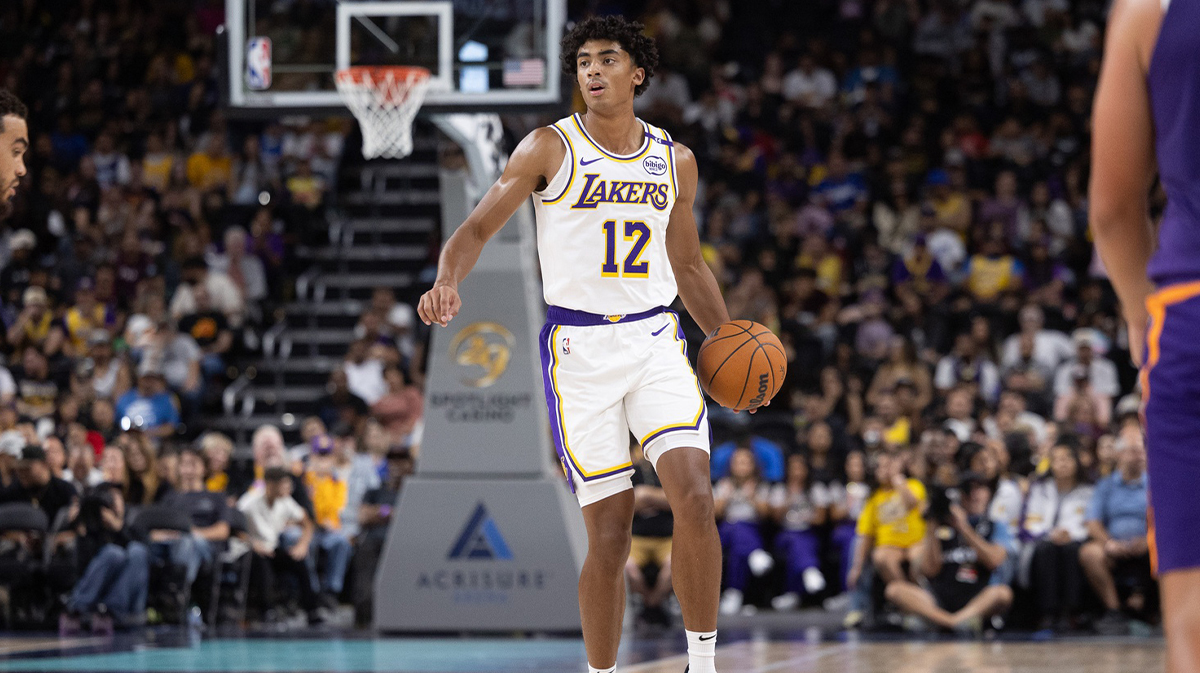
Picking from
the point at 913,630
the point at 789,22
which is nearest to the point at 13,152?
the point at 913,630

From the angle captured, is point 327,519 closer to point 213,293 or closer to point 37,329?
point 213,293

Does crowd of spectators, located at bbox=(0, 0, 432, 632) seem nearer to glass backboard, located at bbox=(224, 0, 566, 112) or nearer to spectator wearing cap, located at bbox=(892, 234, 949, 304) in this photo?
glass backboard, located at bbox=(224, 0, 566, 112)

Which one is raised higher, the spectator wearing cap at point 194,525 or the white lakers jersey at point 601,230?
the white lakers jersey at point 601,230

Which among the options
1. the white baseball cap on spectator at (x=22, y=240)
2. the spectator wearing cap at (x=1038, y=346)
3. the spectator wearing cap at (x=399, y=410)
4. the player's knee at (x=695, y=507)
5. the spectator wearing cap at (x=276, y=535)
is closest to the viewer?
the player's knee at (x=695, y=507)

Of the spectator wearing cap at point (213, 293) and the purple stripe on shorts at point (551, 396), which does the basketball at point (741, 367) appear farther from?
the spectator wearing cap at point (213, 293)

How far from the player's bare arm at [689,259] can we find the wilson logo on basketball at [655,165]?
0.31 ft

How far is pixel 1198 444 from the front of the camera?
2.35 metres

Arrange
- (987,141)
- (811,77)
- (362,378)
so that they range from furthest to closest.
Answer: (811,77)
(987,141)
(362,378)

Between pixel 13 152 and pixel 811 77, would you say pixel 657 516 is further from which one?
pixel 811 77

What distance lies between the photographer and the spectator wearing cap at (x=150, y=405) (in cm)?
1305

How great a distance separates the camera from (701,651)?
4.77 m

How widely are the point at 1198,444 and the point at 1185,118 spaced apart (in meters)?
0.53

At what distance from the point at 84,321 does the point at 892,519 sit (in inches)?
337

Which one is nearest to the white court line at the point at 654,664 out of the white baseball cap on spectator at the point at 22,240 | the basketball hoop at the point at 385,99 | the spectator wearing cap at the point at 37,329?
the basketball hoop at the point at 385,99
